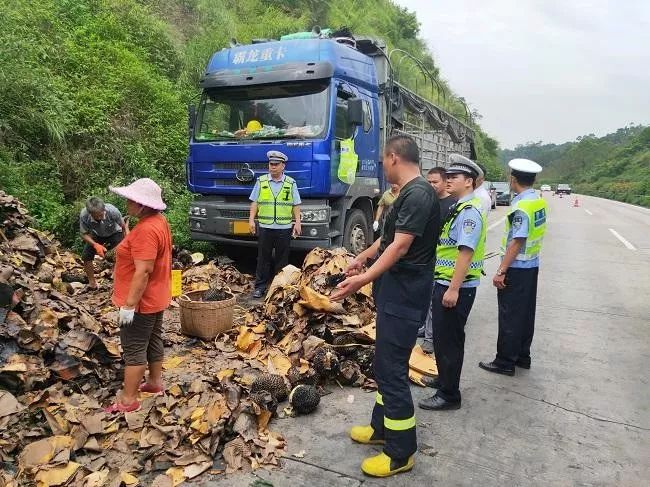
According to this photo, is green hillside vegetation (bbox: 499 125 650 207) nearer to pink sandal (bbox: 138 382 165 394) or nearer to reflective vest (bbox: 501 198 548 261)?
reflective vest (bbox: 501 198 548 261)

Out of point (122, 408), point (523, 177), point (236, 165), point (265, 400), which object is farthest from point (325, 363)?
point (236, 165)

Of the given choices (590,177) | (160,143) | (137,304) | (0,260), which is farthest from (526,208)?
(590,177)

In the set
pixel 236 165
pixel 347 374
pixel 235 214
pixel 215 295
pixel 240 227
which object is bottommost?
pixel 347 374

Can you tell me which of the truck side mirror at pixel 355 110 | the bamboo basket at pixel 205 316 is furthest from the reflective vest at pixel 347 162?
the bamboo basket at pixel 205 316

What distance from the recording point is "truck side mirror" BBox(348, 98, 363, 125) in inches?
256

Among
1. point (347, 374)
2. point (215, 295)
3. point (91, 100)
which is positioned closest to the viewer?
point (347, 374)

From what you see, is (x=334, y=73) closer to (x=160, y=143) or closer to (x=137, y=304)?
(x=137, y=304)

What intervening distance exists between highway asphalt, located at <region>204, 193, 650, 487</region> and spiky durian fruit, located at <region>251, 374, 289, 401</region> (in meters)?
0.23

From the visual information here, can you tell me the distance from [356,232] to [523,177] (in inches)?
143

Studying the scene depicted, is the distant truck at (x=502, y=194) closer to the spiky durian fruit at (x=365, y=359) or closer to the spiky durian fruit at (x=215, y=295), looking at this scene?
the spiky durian fruit at (x=215, y=295)

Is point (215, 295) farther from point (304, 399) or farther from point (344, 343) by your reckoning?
point (304, 399)

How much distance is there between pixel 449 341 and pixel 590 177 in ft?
270

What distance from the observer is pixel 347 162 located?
6.67 meters

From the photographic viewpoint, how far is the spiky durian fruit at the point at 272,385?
11.8 ft
